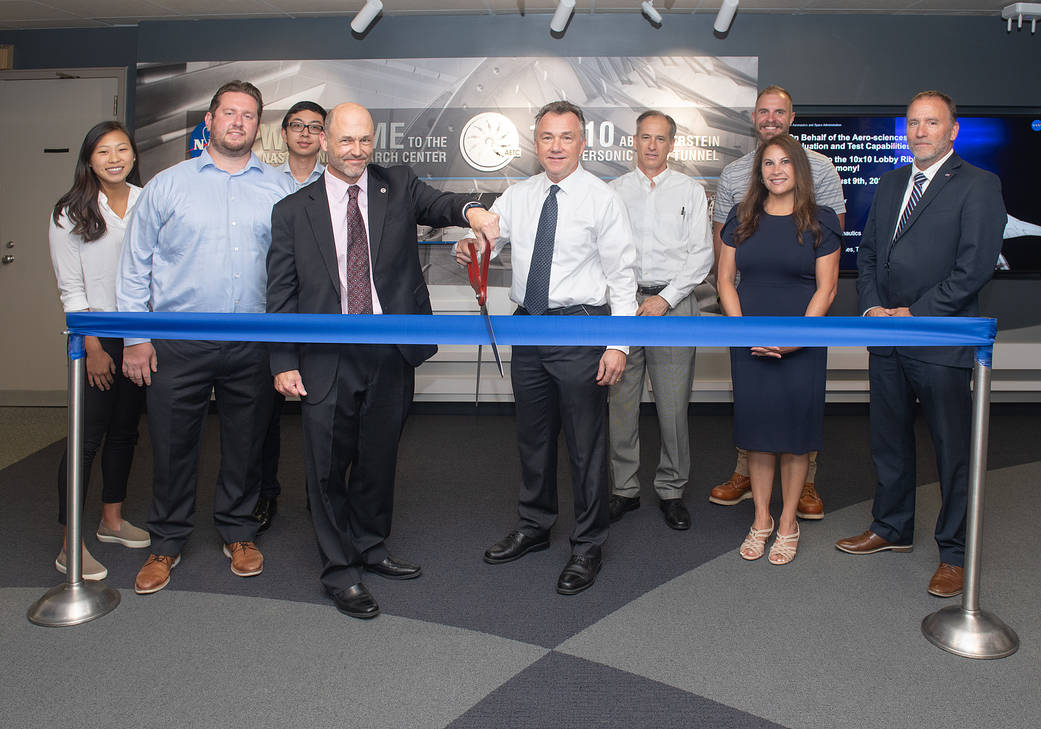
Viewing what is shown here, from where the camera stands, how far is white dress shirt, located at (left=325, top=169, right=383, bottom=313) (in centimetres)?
278

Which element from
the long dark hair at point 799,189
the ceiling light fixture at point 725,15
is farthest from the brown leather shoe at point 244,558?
the ceiling light fixture at point 725,15

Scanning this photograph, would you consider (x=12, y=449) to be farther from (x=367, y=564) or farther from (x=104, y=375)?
(x=367, y=564)

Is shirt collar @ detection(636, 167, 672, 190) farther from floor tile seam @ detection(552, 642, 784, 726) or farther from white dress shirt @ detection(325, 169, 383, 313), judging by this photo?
floor tile seam @ detection(552, 642, 784, 726)

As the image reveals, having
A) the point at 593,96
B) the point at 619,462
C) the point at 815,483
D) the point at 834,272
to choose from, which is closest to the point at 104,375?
the point at 619,462

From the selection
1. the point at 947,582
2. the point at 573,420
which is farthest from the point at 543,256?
the point at 947,582

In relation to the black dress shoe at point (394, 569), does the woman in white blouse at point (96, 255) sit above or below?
above

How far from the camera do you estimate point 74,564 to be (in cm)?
272

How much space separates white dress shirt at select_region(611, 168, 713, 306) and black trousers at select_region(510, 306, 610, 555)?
0.82 metres

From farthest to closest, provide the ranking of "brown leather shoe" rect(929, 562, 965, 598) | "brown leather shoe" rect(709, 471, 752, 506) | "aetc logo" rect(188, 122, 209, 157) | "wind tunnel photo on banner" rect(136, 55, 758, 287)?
"aetc logo" rect(188, 122, 209, 157) → "wind tunnel photo on banner" rect(136, 55, 758, 287) → "brown leather shoe" rect(709, 471, 752, 506) → "brown leather shoe" rect(929, 562, 965, 598)

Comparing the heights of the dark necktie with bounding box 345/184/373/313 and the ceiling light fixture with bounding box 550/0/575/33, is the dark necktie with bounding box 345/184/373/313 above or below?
below

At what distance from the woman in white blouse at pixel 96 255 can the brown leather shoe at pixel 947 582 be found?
9.60ft

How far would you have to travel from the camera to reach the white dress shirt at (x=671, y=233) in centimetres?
382

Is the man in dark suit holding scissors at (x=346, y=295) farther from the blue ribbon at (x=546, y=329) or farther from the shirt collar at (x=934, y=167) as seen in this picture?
the shirt collar at (x=934, y=167)

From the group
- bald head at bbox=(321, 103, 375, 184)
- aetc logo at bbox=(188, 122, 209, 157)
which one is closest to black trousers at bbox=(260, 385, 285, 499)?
bald head at bbox=(321, 103, 375, 184)
